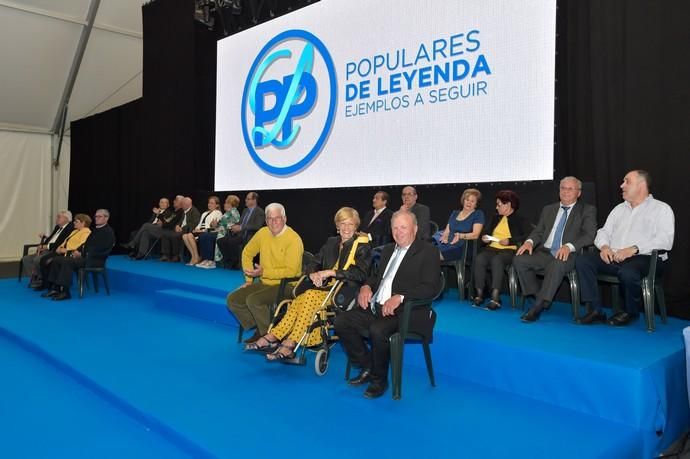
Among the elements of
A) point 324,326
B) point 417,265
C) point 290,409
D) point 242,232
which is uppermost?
point 242,232

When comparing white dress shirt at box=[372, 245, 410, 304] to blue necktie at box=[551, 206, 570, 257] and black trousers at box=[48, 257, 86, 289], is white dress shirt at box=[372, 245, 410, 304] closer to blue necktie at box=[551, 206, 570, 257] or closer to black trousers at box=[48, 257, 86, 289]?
blue necktie at box=[551, 206, 570, 257]

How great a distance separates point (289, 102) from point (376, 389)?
4689 millimetres

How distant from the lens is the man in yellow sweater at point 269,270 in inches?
143

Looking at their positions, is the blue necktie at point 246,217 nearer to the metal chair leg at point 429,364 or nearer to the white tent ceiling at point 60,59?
the metal chair leg at point 429,364

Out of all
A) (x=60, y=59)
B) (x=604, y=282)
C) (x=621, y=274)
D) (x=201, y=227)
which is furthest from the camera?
(x=60, y=59)

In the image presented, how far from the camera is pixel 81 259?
19.8ft

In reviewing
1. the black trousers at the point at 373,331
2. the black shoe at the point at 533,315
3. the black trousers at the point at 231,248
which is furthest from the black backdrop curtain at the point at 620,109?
the black trousers at the point at 373,331

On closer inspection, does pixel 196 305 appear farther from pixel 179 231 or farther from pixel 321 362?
pixel 179 231

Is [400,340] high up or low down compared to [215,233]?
down

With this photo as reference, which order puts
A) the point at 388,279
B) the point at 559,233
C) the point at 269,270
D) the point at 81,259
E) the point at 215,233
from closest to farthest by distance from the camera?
the point at 388,279
the point at 269,270
the point at 559,233
the point at 81,259
the point at 215,233

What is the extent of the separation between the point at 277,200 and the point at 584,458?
546cm

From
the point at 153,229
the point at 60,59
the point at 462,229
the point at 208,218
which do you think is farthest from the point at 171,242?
the point at 60,59

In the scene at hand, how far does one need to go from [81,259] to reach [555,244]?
4.98 metres

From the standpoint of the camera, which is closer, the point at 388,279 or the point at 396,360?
the point at 396,360
